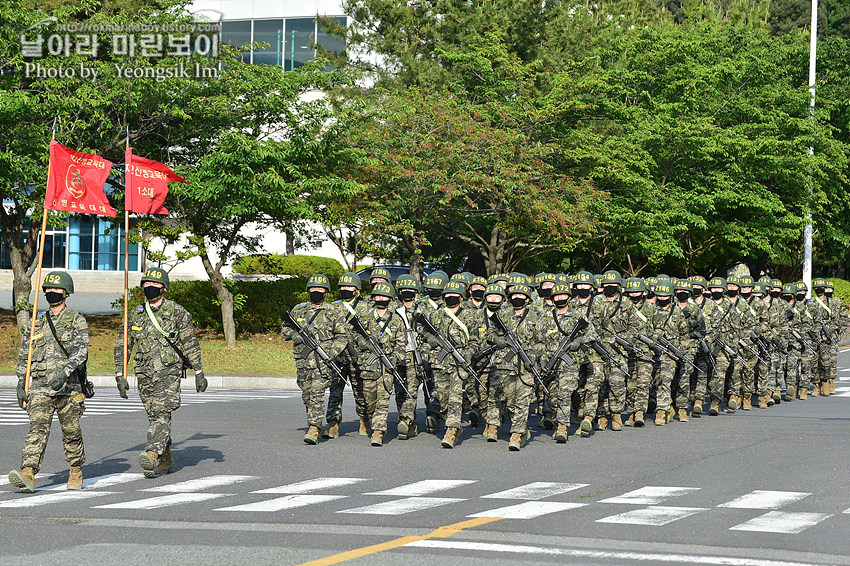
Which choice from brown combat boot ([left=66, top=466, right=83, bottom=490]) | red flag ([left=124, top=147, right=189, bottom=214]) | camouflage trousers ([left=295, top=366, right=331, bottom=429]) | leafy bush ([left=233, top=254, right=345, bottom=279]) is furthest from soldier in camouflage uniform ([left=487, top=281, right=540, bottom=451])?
leafy bush ([left=233, top=254, right=345, bottom=279])

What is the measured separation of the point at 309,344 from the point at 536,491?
13.6 ft

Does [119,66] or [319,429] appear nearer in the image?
[319,429]

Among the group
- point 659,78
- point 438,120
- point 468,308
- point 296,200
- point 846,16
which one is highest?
point 846,16

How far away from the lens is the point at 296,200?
81.8ft

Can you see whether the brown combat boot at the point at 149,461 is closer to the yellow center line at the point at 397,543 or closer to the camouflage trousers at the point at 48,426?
the camouflage trousers at the point at 48,426

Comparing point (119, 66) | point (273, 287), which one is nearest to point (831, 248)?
point (273, 287)

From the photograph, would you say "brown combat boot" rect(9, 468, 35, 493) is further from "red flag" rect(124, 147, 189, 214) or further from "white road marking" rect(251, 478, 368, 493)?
"red flag" rect(124, 147, 189, 214)

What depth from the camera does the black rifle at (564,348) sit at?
12953 mm

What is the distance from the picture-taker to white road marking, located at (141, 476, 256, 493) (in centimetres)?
950

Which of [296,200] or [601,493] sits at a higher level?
[296,200]

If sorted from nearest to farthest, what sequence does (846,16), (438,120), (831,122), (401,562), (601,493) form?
(401,562) → (601,493) → (438,120) → (831,122) → (846,16)

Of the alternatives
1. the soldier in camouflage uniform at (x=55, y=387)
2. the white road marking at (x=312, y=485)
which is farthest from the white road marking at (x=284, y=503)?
the soldier in camouflage uniform at (x=55, y=387)

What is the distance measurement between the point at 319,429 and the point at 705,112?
2310 centimetres

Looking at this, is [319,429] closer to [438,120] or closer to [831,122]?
[438,120]
